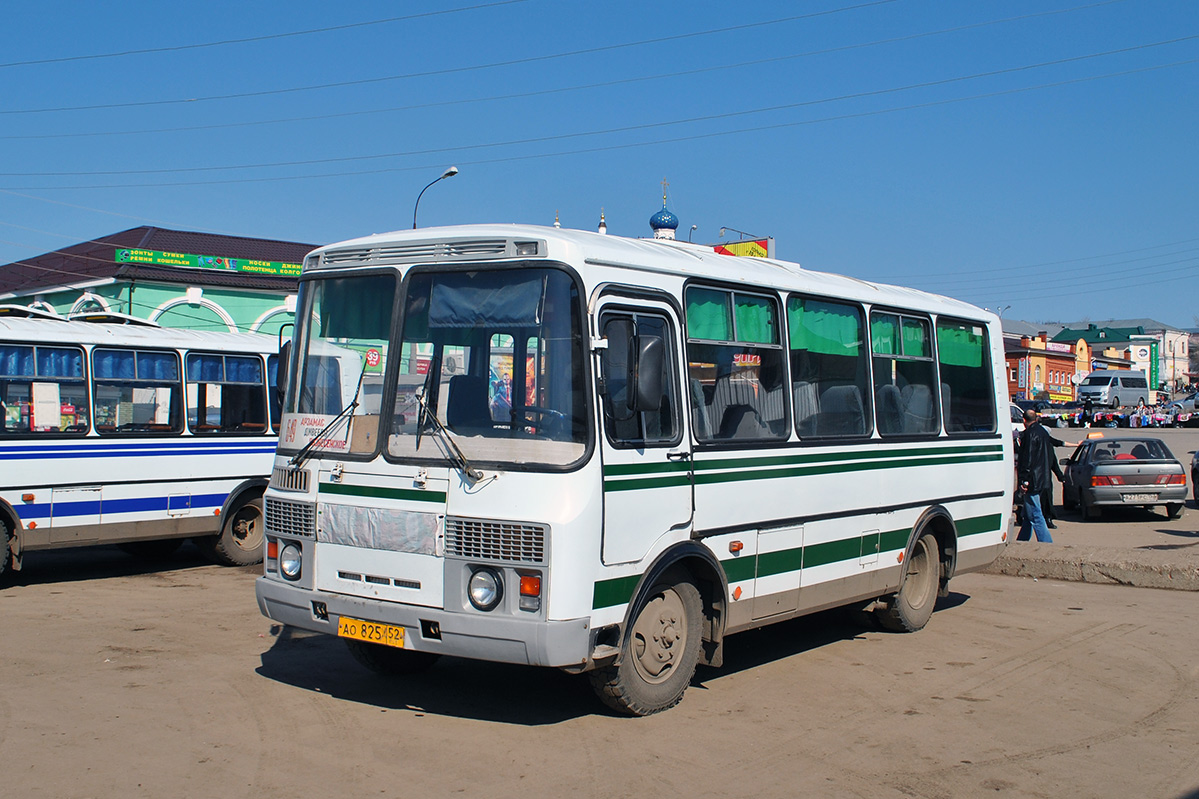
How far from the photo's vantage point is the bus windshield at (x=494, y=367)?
6082mm

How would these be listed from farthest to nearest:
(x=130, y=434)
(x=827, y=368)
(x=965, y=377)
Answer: (x=130, y=434) → (x=965, y=377) → (x=827, y=368)

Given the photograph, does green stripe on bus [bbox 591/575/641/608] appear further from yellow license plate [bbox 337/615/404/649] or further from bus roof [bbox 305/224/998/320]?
bus roof [bbox 305/224/998/320]

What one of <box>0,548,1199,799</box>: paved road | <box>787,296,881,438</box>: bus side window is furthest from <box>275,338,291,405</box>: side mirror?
<box>787,296,881,438</box>: bus side window

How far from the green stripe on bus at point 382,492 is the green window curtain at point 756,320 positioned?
2.61 m

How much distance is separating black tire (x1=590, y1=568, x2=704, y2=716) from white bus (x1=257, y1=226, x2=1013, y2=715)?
1 centimetres

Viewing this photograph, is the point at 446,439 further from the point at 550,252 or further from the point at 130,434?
Result: the point at 130,434

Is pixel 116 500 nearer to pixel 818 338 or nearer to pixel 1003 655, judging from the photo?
pixel 818 338

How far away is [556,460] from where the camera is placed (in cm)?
599

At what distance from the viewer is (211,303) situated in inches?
1388

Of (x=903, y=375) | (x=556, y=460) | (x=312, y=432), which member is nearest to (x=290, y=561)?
(x=312, y=432)

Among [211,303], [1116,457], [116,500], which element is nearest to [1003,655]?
[116,500]

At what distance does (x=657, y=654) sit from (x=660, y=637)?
11 cm

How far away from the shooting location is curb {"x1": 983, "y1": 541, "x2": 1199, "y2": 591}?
39.0 feet

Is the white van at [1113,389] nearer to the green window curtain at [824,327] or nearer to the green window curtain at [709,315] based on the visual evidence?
the green window curtain at [824,327]
